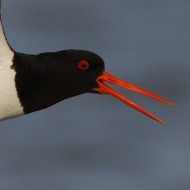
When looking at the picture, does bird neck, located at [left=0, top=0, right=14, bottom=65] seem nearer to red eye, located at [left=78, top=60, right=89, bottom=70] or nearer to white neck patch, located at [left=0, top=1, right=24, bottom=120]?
white neck patch, located at [left=0, top=1, right=24, bottom=120]

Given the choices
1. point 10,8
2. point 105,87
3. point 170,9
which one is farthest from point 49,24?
point 105,87

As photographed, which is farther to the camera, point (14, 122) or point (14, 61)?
point (14, 122)

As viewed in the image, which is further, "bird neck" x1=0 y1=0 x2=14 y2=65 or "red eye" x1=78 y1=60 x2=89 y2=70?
"red eye" x1=78 y1=60 x2=89 y2=70

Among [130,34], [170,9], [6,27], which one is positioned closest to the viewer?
[6,27]

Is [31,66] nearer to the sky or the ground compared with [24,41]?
nearer to the sky

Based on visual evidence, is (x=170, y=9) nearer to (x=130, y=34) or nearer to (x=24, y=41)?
(x=130, y=34)

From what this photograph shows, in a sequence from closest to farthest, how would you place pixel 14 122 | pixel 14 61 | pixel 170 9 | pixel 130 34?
pixel 14 61 < pixel 14 122 < pixel 130 34 < pixel 170 9

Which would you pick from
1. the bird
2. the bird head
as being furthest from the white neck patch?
the bird head

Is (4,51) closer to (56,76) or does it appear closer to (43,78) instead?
(43,78)

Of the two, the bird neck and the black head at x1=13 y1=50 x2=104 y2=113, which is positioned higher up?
the bird neck
